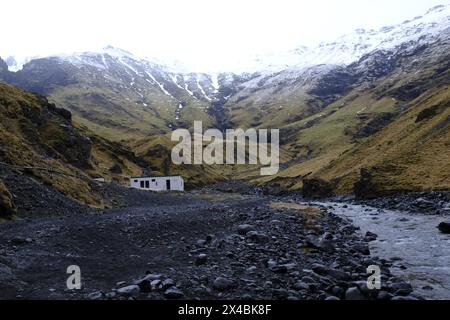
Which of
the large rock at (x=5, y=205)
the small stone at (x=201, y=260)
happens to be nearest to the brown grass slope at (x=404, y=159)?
the small stone at (x=201, y=260)

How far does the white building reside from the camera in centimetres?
7894

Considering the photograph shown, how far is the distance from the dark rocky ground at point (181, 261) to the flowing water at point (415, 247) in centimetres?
101

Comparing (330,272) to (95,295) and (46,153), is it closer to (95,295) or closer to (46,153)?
(95,295)

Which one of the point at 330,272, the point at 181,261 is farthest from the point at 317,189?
the point at 181,261

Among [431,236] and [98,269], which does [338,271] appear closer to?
[98,269]

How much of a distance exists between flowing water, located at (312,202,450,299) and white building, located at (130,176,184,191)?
158ft

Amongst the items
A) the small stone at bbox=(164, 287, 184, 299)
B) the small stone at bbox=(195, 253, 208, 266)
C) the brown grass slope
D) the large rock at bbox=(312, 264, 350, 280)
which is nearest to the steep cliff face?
the small stone at bbox=(195, 253, 208, 266)

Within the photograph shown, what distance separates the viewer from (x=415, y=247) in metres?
23.3

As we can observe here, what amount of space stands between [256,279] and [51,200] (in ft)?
78.0

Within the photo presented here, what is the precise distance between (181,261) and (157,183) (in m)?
65.6

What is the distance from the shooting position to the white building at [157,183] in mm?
78938

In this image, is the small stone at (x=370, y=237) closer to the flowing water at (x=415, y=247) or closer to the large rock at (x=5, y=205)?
the flowing water at (x=415, y=247)
